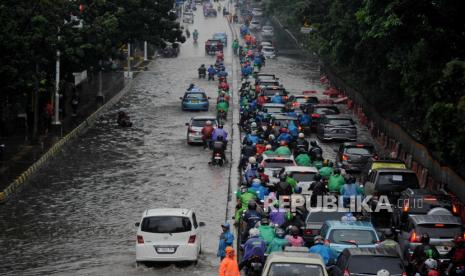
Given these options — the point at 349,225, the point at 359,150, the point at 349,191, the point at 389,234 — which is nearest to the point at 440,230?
the point at 389,234

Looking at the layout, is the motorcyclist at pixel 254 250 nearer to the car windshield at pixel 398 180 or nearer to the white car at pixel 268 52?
the car windshield at pixel 398 180

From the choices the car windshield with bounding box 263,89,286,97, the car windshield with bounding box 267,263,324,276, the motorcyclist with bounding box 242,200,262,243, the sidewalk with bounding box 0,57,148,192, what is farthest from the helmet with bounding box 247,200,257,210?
the car windshield with bounding box 263,89,286,97

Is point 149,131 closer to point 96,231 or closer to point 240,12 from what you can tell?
point 96,231

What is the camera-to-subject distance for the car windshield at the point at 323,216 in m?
28.5

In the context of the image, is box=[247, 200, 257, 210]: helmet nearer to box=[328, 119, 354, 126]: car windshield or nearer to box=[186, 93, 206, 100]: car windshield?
box=[328, 119, 354, 126]: car windshield

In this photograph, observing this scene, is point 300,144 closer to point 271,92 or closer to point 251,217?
point 251,217

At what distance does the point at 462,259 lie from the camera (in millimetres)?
24359

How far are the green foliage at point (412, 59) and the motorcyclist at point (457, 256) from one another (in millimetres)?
7456

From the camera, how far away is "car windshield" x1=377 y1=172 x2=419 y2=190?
35062mm

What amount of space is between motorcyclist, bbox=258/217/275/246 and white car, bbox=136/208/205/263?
6.94ft

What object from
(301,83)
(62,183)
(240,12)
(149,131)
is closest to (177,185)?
(62,183)

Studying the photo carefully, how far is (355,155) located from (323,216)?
15168 millimetres

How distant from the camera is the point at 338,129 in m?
52.7

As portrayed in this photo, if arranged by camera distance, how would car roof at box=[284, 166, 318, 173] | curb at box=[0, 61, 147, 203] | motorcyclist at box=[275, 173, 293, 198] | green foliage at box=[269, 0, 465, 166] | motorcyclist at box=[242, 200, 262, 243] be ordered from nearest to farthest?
motorcyclist at box=[242, 200, 262, 243], motorcyclist at box=[275, 173, 293, 198], green foliage at box=[269, 0, 465, 166], car roof at box=[284, 166, 318, 173], curb at box=[0, 61, 147, 203]
